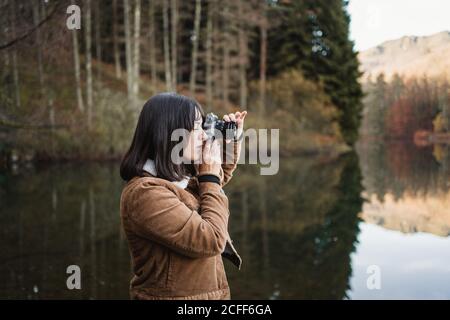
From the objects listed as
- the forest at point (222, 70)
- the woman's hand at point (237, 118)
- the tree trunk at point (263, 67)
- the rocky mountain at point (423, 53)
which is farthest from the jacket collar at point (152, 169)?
the tree trunk at point (263, 67)

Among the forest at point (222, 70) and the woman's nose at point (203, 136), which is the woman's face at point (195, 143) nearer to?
the woman's nose at point (203, 136)

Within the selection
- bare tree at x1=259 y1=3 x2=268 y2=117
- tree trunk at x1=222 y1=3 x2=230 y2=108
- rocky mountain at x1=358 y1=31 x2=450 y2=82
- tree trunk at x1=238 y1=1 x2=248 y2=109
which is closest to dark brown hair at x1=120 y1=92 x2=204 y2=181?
rocky mountain at x1=358 y1=31 x2=450 y2=82

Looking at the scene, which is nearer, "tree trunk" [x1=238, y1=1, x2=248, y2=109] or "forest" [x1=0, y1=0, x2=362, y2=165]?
"forest" [x1=0, y1=0, x2=362, y2=165]

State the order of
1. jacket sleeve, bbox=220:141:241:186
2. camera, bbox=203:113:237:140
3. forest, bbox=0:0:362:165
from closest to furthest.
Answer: camera, bbox=203:113:237:140 → jacket sleeve, bbox=220:141:241:186 → forest, bbox=0:0:362:165

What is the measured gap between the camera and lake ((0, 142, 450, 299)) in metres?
5.31

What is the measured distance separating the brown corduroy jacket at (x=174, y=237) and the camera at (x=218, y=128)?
8.0 inches

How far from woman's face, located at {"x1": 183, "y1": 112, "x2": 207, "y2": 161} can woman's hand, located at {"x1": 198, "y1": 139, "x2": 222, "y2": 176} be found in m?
0.02

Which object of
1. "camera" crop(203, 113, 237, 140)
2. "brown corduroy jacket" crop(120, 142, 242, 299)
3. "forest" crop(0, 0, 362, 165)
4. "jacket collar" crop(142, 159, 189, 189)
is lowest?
"brown corduroy jacket" crop(120, 142, 242, 299)

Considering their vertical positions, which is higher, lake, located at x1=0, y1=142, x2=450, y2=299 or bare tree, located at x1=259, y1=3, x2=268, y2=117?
bare tree, located at x1=259, y1=3, x2=268, y2=117

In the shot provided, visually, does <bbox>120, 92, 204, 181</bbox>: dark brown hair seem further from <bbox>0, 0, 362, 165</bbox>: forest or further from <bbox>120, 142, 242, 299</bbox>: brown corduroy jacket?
<bbox>0, 0, 362, 165</bbox>: forest

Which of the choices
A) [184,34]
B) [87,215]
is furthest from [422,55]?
[184,34]

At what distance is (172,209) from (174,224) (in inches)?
1.8

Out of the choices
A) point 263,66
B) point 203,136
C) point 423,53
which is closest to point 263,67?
point 263,66
